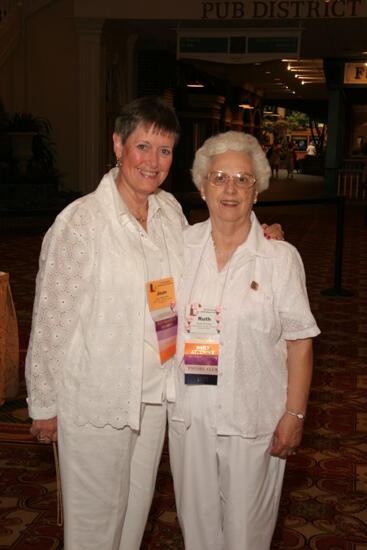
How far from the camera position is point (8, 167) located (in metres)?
12.6

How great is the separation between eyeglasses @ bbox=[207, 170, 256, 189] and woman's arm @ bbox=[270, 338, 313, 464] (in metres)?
0.51

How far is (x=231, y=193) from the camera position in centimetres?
212

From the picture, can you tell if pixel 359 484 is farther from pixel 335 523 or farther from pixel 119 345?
pixel 119 345

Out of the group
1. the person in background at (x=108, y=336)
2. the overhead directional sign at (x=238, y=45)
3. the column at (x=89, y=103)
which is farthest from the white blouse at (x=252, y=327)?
the column at (x=89, y=103)

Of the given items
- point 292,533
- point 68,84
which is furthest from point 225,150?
point 68,84

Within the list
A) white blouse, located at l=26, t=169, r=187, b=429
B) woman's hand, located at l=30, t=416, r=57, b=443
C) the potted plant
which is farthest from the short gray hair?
the potted plant

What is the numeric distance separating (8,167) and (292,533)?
10705 millimetres

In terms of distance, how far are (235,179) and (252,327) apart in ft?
1.50

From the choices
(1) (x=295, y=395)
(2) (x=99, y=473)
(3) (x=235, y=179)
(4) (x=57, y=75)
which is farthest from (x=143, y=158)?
(4) (x=57, y=75)

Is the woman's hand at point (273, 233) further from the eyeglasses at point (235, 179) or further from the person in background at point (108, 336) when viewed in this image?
the person in background at point (108, 336)

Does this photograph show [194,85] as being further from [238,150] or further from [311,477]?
[238,150]

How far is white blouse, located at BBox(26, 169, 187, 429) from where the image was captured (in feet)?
6.71

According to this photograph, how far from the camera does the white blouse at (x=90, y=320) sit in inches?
80.5

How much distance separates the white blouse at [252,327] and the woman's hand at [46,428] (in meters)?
0.39
